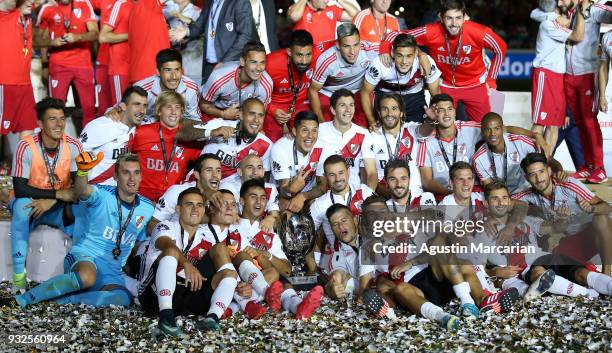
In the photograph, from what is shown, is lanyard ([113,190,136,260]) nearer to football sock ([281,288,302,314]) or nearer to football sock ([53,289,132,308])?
football sock ([53,289,132,308])

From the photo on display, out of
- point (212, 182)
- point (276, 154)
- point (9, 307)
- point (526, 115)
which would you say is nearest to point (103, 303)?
point (9, 307)

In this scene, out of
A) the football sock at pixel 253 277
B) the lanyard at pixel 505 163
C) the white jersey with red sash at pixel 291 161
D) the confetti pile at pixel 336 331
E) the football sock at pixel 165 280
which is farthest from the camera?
the lanyard at pixel 505 163

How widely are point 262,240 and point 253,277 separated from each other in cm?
54

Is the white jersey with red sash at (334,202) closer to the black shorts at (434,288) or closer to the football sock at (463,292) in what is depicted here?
Result: the black shorts at (434,288)

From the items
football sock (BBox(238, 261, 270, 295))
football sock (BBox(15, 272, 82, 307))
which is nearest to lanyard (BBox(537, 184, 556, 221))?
football sock (BBox(238, 261, 270, 295))

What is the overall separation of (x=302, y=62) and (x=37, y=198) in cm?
280

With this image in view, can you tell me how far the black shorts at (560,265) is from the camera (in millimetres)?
9969

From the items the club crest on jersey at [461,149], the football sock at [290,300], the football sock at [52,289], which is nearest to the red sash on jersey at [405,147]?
the club crest on jersey at [461,149]

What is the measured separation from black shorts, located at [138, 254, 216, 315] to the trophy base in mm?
879

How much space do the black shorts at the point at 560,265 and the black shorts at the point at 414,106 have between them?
2.45 metres

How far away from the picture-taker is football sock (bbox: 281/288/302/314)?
9.46m

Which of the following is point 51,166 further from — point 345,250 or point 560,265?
point 560,265

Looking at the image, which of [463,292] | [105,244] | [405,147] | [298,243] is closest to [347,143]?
[405,147]

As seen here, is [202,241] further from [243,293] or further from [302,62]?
[302,62]
